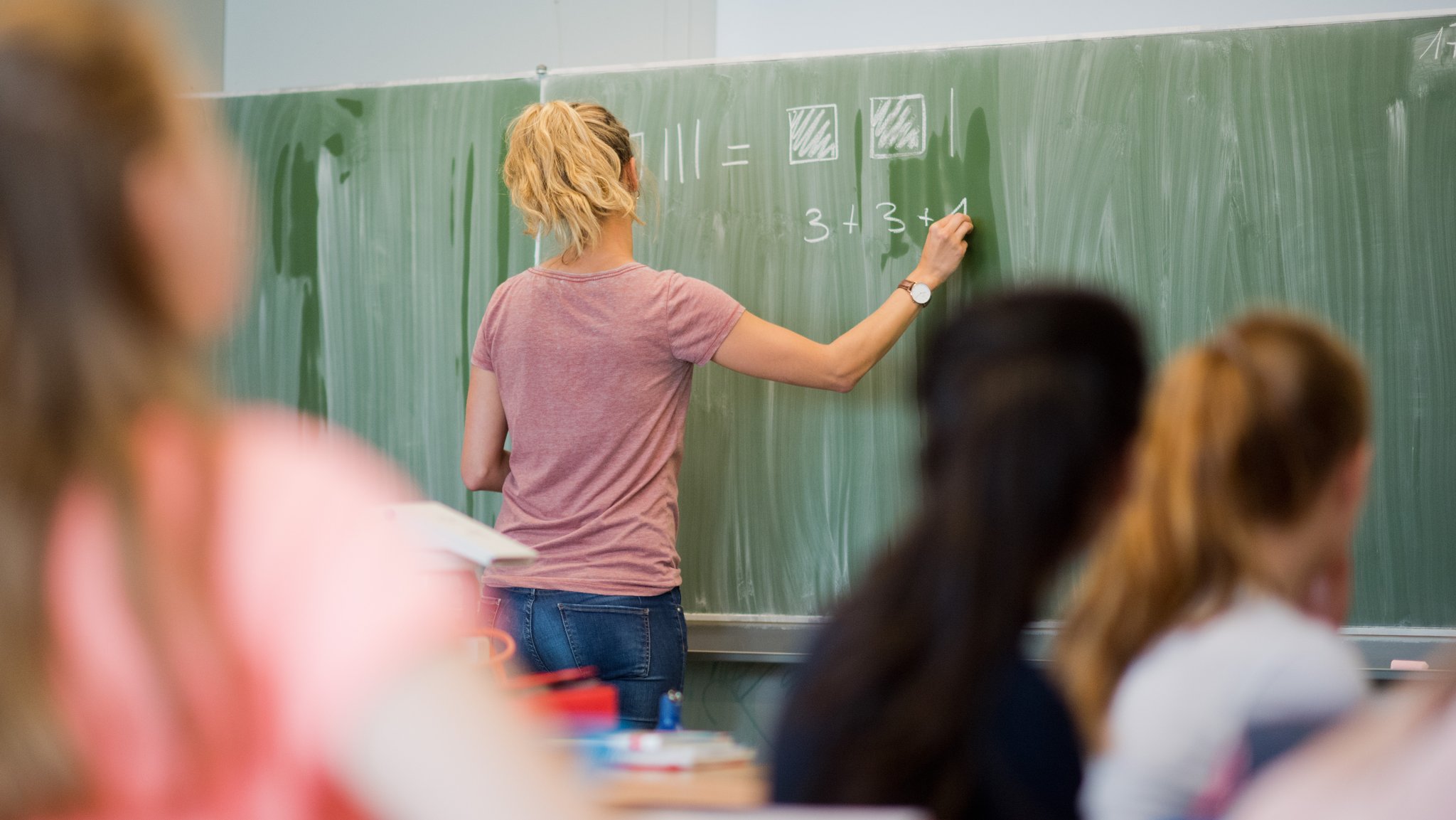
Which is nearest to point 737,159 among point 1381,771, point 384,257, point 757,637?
point 384,257

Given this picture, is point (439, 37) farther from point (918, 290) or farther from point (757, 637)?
point (757, 637)

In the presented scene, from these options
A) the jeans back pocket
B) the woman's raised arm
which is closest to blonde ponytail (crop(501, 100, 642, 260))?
the woman's raised arm

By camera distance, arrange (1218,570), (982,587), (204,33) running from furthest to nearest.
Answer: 1. (204,33)
2. (1218,570)
3. (982,587)

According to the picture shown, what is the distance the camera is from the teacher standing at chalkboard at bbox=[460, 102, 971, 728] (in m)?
2.43

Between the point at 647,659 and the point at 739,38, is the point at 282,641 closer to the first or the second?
the point at 647,659

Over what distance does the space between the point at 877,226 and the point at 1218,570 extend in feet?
5.41

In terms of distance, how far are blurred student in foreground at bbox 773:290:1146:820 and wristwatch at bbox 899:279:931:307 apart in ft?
5.22

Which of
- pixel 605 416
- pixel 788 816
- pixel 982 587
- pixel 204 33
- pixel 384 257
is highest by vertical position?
pixel 204 33

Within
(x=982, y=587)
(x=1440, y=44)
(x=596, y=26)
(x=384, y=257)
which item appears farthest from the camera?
(x=596, y=26)

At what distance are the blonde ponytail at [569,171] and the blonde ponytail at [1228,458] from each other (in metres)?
1.36

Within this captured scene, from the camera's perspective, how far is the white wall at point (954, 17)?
9.89 ft

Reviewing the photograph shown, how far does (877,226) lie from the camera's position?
9.30 feet

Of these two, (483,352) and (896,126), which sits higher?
(896,126)

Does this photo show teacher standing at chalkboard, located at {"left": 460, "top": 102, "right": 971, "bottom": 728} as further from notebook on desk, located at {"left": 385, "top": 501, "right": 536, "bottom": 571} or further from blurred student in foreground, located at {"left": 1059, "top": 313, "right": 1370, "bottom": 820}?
blurred student in foreground, located at {"left": 1059, "top": 313, "right": 1370, "bottom": 820}
